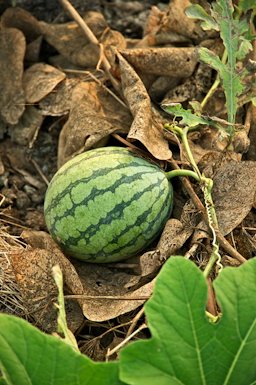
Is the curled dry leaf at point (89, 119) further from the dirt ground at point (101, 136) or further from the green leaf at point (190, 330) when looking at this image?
the green leaf at point (190, 330)

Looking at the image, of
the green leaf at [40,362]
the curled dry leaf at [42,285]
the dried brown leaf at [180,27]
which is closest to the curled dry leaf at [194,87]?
the dried brown leaf at [180,27]

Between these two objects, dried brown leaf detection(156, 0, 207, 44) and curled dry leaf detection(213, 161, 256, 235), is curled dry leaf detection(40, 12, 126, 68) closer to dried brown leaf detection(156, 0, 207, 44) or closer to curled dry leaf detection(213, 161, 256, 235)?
dried brown leaf detection(156, 0, 207, 44)

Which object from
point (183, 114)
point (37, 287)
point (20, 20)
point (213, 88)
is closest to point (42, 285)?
point (37, 287)

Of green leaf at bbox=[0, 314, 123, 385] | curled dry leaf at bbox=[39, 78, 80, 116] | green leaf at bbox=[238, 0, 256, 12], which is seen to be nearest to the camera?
green leaf at bbox=[0, 314, 123, 385]

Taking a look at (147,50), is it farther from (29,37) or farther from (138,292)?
(138,292)

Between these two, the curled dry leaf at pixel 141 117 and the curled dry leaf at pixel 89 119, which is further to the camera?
the curled dry leaf at pixel 89 119

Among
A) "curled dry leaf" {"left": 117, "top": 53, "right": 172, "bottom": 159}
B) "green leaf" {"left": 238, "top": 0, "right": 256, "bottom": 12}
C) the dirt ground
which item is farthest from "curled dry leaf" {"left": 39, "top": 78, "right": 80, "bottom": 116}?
"green leaf" {"left": 238, "top": 0, "right": 256, "bottom": 12}
